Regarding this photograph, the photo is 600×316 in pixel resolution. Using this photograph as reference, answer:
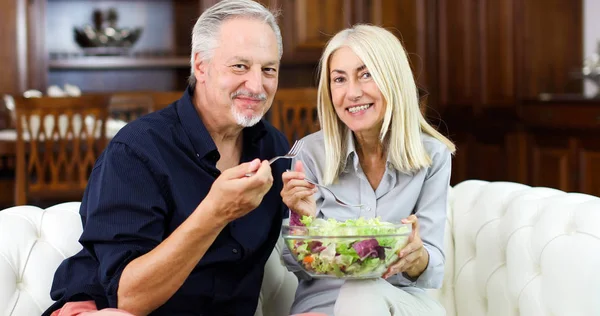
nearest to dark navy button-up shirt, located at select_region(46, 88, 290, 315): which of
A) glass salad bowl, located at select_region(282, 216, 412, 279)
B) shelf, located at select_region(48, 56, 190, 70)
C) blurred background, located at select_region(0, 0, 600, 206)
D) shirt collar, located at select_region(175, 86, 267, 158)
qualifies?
shirt collar, located at select_region(175, 86, 267, 158)

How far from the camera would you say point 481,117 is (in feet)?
17.5

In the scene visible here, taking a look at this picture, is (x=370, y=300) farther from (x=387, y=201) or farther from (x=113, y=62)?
(x=113, y=62)

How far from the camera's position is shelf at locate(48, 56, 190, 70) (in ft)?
17.6

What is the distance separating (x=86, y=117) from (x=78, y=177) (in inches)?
10.4

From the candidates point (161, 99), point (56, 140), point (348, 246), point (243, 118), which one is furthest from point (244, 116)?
point (161, 99)

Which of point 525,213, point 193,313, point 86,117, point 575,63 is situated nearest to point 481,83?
point 575,63

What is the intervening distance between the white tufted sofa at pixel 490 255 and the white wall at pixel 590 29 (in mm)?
2919

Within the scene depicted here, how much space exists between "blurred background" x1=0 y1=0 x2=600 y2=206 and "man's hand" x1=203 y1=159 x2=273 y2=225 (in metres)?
2.89

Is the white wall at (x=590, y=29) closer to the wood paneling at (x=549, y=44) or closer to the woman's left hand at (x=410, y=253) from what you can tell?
the wood paneling at (x=549, y=44)

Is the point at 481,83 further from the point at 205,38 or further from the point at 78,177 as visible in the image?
the point at 205,38

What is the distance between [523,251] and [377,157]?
1.27ft

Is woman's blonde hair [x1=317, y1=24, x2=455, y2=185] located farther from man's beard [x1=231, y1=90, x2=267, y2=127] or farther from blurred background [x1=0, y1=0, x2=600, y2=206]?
blurred background [x1=0, y1=0, x2=600, y2=206]

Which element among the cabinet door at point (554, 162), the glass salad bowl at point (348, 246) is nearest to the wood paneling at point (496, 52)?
the cabinet door at point (554, 162)

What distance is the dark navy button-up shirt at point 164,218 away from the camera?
1.70 metres
